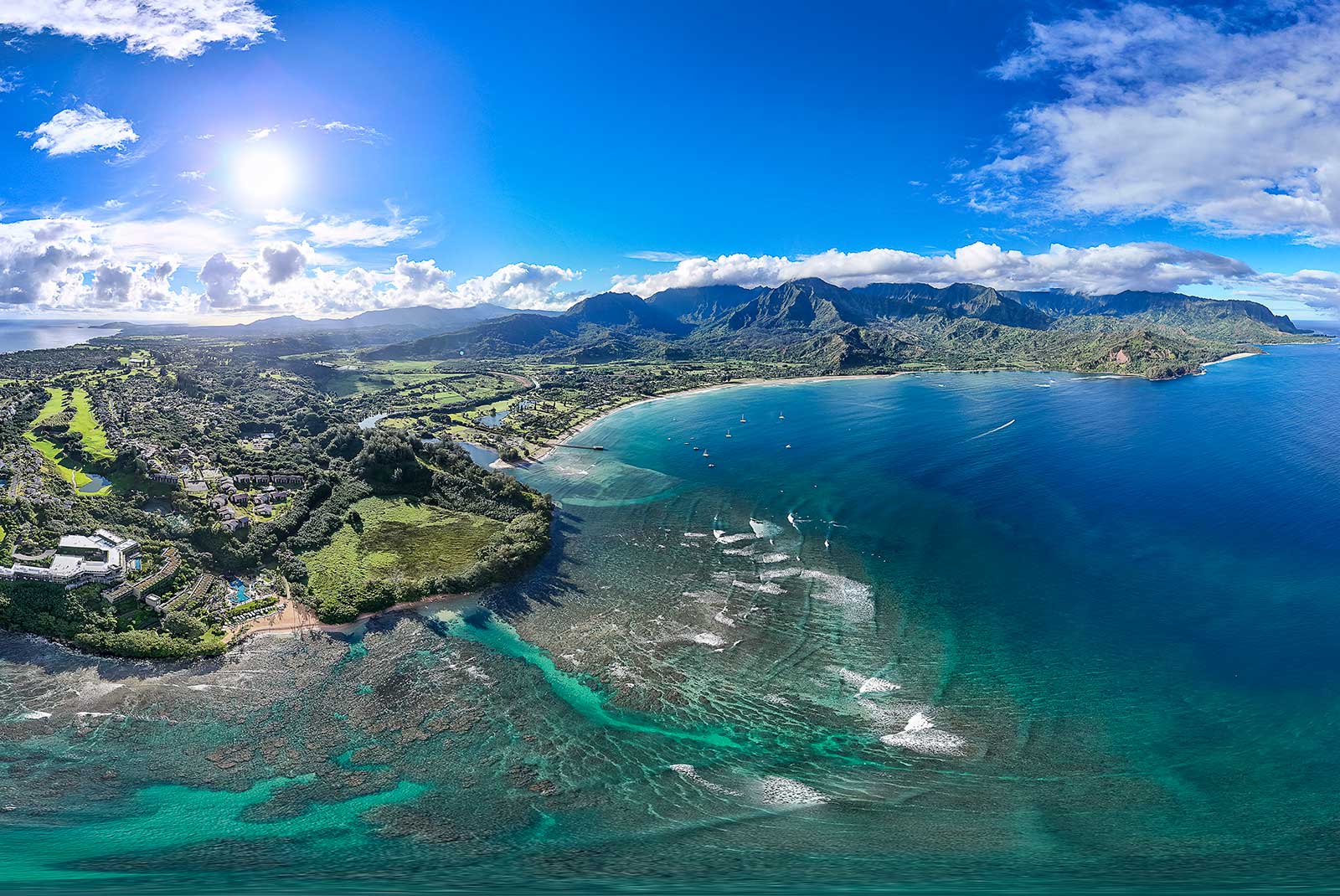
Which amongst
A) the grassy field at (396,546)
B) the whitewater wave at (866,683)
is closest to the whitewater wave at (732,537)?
the whitewater wave at (866,683)

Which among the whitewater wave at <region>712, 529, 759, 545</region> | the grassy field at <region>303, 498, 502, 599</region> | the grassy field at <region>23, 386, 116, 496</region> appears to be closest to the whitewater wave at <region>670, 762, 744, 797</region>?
the grassy field at <region>303, 498, 502, 599</region>

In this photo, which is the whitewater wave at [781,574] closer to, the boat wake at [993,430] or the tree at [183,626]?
the tree at [183,626]

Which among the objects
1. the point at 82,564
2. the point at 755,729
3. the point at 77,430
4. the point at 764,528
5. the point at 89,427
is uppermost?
the point at 89,427

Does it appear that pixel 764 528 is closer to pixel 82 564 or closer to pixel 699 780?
pixel 699 780

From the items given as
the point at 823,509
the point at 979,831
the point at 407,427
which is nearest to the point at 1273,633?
the point at 979,831

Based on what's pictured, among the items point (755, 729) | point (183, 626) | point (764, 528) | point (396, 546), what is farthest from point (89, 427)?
point (755, 729)

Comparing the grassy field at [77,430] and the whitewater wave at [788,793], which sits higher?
the grassy field at [77,430]

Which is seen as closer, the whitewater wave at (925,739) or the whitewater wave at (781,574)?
the whitewater wave at (925,739)
